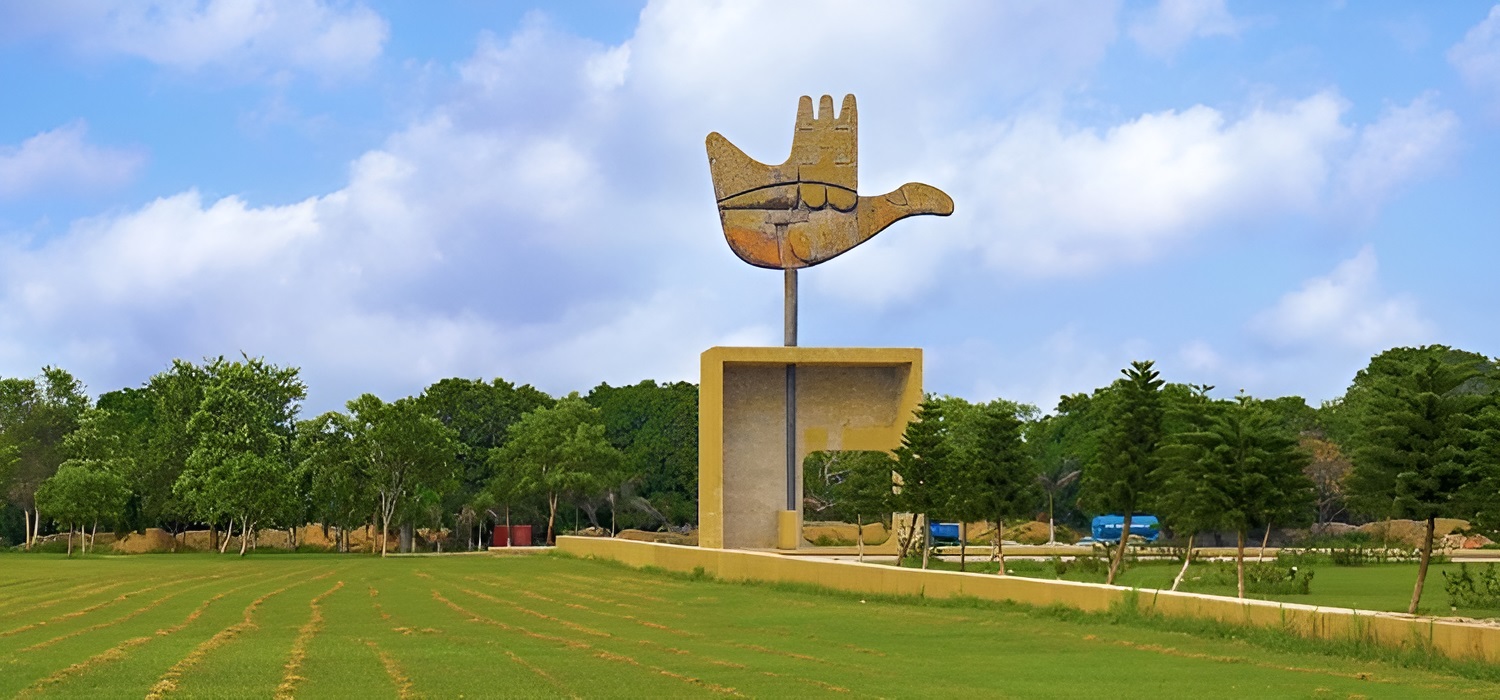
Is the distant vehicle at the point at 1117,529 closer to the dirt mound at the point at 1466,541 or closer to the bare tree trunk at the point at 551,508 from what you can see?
the dirt mound at the point at 1466,541

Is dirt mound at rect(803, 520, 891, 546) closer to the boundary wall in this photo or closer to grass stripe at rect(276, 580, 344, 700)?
the boundary wall

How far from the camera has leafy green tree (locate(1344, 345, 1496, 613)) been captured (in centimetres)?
2425

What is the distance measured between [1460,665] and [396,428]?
6150 centimetres

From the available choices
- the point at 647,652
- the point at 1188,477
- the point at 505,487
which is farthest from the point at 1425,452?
the point at 505,487

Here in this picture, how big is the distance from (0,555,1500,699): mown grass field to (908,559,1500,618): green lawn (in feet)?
18.4

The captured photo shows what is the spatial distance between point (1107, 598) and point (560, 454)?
63.7 meters

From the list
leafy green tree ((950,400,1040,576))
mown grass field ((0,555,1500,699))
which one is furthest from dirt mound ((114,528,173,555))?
leafy green tree ((950,400,1040,576))

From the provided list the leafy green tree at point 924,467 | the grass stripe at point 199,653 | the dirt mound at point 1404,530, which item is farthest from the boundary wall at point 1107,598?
the dirt mound at point 1404,530

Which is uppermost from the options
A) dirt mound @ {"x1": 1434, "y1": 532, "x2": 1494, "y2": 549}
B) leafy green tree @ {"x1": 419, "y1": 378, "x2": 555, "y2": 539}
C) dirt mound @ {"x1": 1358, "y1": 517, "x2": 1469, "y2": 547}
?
leafy green tree @ {"x1": 419, "y1": 378, "x2": 555, "y2": 539}

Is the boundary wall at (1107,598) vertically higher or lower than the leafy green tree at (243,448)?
lower

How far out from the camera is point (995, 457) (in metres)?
39.8

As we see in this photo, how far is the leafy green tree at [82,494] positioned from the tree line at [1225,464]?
40001 millimetres

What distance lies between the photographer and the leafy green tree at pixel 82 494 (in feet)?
238

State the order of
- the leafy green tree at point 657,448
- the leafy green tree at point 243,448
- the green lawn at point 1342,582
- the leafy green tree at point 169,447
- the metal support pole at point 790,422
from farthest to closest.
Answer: the leafy green tree at point 657,448
the leafy green tree at point 169,447
the leafy green tree at point 243,448
the metal support pole at point 790,422
the green lawn at point 1342,582
